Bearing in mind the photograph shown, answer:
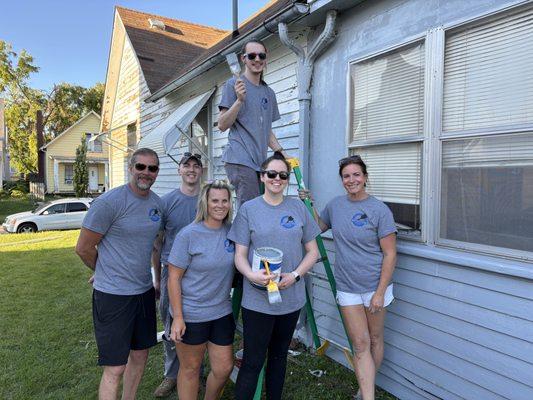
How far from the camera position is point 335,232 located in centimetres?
288

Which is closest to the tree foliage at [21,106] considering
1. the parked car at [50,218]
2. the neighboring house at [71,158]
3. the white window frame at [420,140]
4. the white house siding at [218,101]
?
the neighboring house at [71,158]

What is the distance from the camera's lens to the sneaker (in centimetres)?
319

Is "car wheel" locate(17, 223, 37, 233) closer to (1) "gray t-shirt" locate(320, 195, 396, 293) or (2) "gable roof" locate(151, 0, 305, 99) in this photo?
(2) "gable roof" locate(151, 0, 305, 99)

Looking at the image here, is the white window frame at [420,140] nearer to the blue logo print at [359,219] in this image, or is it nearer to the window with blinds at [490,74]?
the window with blinds at [490,74]

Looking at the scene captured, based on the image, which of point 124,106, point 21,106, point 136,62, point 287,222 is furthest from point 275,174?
point 21,106

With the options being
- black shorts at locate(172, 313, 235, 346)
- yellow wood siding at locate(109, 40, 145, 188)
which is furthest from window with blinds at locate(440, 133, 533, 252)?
yellow wood siding at locate(109, 40, 145, 188)

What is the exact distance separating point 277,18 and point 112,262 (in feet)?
9.04

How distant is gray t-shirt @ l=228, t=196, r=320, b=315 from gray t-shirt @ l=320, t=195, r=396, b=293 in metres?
0.46

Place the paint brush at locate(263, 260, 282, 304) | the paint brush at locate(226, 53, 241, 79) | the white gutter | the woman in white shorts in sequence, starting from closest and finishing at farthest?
the paint brush at locate(263, 260, 282, 304)
the woman in white shorts
the white gutter
the paint brush at locate(226, 53, 241, 79)

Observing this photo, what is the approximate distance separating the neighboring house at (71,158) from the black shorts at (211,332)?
104ft

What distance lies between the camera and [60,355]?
3986 millimetres

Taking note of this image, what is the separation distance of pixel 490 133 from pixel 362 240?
1.07 meters

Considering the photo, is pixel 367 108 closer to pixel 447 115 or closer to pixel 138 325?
pixel 447 115

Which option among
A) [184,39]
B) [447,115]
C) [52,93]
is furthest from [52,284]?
[52,93]
